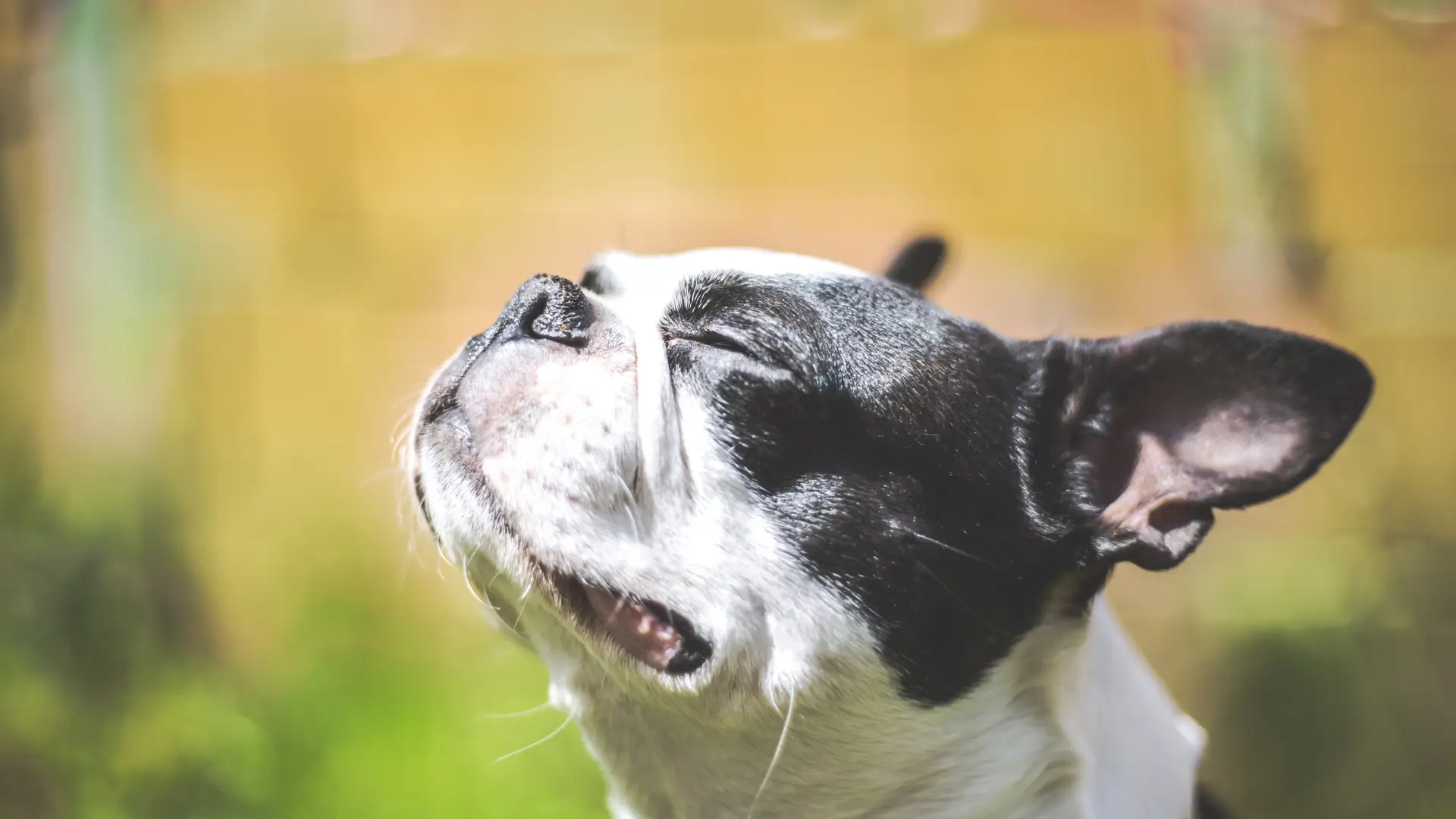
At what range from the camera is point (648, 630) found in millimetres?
1523

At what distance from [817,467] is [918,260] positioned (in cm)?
95

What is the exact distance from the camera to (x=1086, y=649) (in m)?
1.78

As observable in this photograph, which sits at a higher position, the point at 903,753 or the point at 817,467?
the point at 817,467

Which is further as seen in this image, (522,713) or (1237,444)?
(522,713)

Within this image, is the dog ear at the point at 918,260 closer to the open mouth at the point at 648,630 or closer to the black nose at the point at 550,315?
the black nose at the point at 550,315

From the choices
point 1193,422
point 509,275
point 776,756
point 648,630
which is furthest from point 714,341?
point 509,275

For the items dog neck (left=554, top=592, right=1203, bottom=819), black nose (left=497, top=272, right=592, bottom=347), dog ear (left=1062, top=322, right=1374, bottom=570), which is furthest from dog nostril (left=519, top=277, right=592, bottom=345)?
dog ear (left=1062, top=322, right=1374, bottom=570)

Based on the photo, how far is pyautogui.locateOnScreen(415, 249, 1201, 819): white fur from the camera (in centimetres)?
151

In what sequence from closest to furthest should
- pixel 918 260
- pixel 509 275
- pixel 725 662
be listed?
pixel 725 662 → pixel 918 260 → pixel 509 275

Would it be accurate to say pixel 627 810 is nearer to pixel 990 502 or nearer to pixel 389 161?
pixel 990 502

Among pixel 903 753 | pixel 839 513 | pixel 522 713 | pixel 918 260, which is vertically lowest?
pixel 522 713

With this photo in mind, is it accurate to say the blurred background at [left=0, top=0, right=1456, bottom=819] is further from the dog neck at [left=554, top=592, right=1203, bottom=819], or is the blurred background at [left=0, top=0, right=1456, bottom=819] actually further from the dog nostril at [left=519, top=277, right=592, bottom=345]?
the dog nostril at [left=519, top=277, right=592, bottom=345]

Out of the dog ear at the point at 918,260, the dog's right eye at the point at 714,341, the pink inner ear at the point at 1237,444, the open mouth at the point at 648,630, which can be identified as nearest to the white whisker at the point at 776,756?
the open mouth at the point at 648,630

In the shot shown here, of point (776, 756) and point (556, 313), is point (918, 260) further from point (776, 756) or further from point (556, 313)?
point (776, 756)
